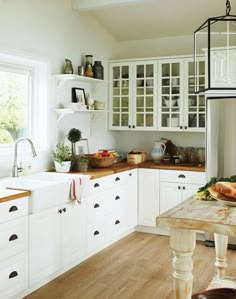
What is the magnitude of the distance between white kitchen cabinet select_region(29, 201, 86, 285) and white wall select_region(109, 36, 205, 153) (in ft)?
6.51

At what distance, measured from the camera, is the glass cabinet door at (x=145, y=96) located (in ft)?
17.3

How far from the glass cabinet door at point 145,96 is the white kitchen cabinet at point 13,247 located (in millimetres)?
2527

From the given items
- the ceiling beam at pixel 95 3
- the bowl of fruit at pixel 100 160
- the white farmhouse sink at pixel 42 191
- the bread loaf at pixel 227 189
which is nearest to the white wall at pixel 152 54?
the bowl of fruit at pixel 100 160

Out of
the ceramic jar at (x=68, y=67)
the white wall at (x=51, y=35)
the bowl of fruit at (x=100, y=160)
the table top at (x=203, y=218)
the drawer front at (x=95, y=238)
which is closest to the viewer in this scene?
the table top at (x=203, y=218)

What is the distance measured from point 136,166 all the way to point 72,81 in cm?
130

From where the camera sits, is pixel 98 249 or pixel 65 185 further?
pixel 98 249

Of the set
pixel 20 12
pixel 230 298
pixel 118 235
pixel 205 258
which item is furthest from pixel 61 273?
pixel 20 12

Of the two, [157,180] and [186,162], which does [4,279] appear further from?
[186,162]

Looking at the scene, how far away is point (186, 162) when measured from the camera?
207 inches

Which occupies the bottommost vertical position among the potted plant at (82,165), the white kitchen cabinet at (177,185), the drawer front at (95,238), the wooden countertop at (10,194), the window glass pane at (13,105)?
the drawer front at (95,238)

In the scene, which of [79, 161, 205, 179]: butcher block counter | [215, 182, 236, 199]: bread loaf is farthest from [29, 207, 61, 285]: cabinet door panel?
[215, 182, 236, 199]: bread loaf

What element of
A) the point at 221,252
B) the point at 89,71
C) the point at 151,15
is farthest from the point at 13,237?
the point at 151,15

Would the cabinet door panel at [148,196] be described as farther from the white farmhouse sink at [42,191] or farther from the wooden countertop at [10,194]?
the wooden countertop at [10,194]

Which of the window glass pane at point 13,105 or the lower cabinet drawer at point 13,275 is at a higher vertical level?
the window glass pane at point 13,105
